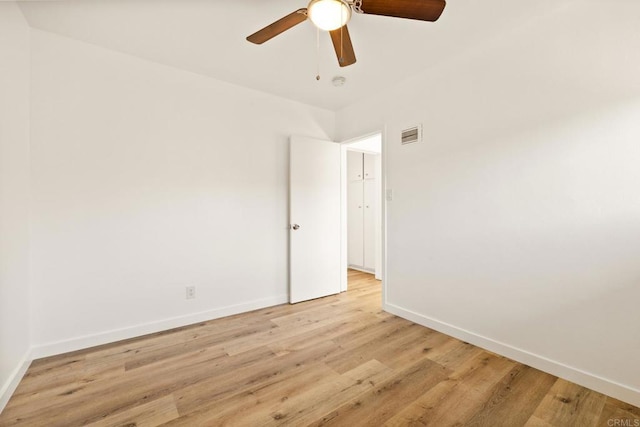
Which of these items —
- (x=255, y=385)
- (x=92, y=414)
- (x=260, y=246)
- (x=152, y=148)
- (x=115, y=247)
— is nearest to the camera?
(x=92, y=414)

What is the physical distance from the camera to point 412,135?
2820mm

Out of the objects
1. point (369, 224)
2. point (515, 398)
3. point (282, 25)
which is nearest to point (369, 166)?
point (369, 224)

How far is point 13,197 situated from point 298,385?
2210mm

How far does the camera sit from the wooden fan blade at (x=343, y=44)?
1707 mm

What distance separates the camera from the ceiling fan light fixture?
1421 millimetres

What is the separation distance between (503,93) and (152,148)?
3.01 metres

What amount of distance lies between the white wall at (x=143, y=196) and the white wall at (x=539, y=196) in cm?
174

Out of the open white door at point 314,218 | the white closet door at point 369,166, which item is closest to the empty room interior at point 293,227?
the open white door at point 314,218

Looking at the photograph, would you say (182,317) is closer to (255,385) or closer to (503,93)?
(255,385)

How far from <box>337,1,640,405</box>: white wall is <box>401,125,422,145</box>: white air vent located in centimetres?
8

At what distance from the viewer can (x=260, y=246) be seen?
3.19 metres

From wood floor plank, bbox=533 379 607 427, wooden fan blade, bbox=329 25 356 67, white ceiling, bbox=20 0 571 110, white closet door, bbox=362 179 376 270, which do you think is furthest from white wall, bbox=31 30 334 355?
Answer: wood floor plank, bbox=533 379 607 427

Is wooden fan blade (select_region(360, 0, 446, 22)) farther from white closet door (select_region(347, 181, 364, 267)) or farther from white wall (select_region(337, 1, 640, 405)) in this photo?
white closet door (select_region(347, 181, 364, 267))

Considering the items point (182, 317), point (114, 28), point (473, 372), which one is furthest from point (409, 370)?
point (114, 28)
